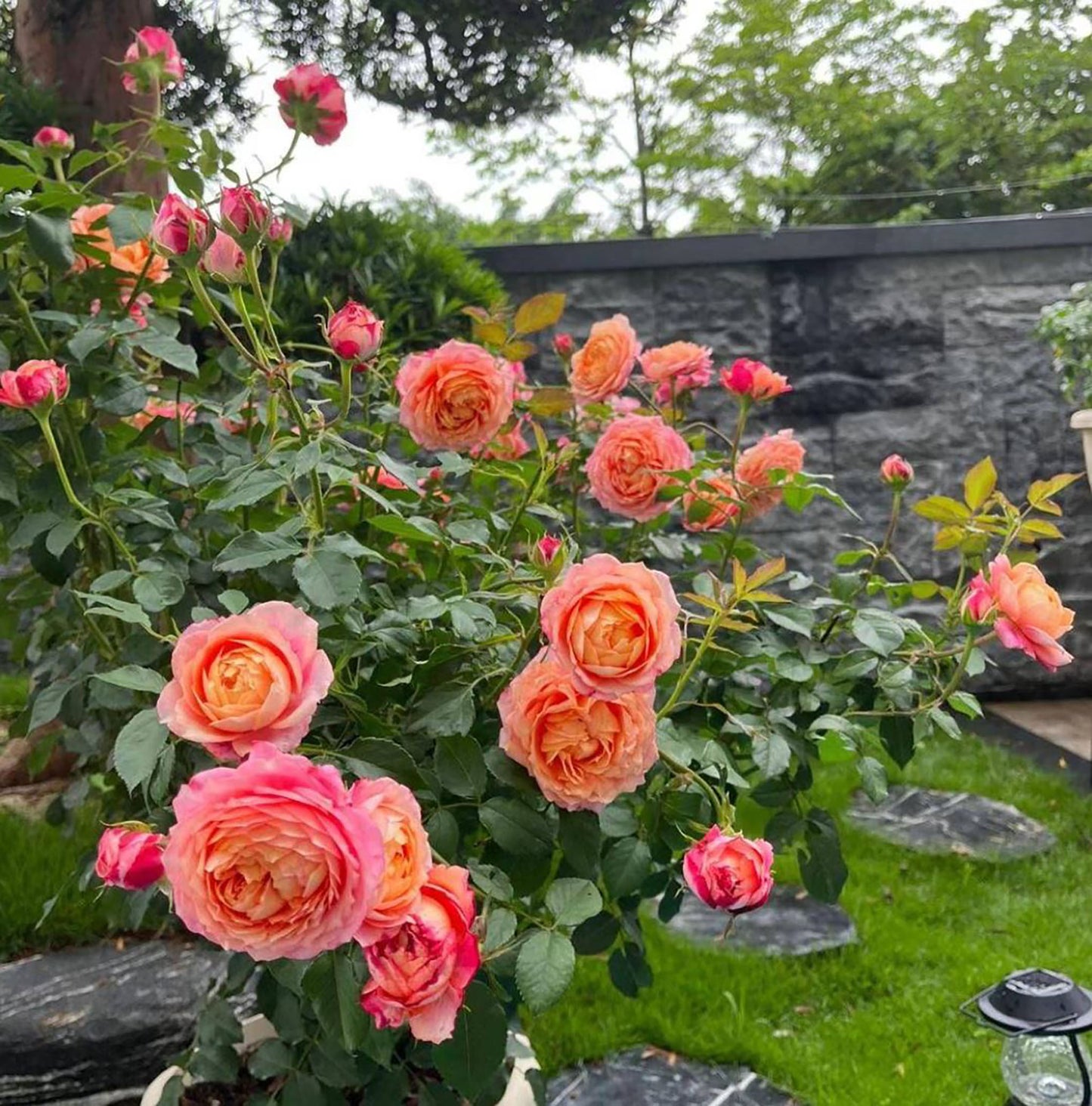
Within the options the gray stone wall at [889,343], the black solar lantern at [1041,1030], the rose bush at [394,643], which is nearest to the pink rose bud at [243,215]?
the rose bush at [394,643]

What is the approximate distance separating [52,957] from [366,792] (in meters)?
1.10

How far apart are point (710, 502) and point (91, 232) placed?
0.68 meters

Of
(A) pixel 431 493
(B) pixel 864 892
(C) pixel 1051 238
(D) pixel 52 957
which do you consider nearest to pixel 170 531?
(A) pixel 431 493

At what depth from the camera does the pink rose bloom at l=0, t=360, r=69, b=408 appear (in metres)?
0.85

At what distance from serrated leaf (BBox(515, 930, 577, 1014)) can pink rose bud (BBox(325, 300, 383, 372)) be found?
1.46 ft

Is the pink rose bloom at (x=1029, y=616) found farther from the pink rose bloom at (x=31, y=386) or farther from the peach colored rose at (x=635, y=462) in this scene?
the pink rose bloom at (x=31, y=386)

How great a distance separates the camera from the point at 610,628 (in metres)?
0.64

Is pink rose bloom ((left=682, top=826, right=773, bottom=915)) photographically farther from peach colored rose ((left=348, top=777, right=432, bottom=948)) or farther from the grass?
the grass

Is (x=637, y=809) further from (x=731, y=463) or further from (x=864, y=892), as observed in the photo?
(x=864, y=892)

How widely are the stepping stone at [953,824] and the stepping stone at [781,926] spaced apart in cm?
39

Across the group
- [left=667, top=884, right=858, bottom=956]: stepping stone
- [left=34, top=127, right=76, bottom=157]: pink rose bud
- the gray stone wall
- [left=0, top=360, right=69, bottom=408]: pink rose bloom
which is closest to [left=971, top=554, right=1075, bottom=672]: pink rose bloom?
[left=0, top=360, right=69, bottom=408]: pink rose bloom

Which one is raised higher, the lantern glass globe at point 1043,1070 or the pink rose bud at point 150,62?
the pink rose bud at point 150,62

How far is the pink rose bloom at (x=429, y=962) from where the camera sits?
1.93ft

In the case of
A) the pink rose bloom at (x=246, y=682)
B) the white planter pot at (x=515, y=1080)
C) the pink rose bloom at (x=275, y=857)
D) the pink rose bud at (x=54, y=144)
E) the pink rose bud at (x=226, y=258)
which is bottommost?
the white planter pot at (x=515, y=1080)
